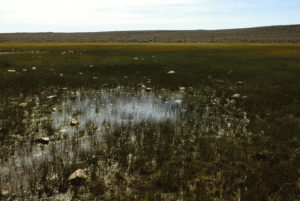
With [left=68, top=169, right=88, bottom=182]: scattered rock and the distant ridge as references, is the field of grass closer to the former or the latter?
[left=68, top=169, right=88, bottom=182]: scattered rock

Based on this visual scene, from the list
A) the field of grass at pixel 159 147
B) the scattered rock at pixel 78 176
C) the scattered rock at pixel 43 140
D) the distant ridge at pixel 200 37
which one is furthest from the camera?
the distant ridge at pixel 200 37

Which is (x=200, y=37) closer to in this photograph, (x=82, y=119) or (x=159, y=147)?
(x=82, y=119)

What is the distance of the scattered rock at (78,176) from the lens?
409cm

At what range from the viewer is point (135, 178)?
4.35 metres

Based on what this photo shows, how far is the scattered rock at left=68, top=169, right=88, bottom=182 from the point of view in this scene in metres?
4.09

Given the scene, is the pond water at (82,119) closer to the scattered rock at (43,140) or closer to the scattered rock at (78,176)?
the scattered rock at (43,140)

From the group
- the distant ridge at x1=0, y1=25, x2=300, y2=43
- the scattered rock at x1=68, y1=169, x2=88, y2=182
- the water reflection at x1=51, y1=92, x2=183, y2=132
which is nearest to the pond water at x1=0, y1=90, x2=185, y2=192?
the water reflection at x1=51, y1=92, x2=183, y2=132

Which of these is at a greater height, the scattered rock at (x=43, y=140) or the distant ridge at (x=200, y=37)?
the distant ridge at (x=200, y=37)

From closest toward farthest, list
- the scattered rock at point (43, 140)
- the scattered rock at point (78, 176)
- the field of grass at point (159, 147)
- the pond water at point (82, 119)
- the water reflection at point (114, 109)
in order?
the field of grass at point (159, 147) < the scattered rock at point (78, 176) < the pond water at point (82, 119) < the scattered rock at point (43, 140) < the water reflection at point (114, 109)

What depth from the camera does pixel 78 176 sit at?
4105 mm

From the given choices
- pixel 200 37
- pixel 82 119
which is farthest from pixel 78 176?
pixel 200 37

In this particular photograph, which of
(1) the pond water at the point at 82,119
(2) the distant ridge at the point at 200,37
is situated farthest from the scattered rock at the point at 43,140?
(2) the distant ridge at the point at 200,37

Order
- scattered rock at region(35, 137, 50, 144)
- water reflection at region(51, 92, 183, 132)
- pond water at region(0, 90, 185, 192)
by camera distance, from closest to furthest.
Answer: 1. pond water at region(0, 90, 185, 192)
2. scattered rock at region(35, 137, 50, 144)
3. water reflection at region(51, 92, 183, 132)

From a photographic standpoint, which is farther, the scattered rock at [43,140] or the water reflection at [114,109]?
the water reflection at [114,109]
